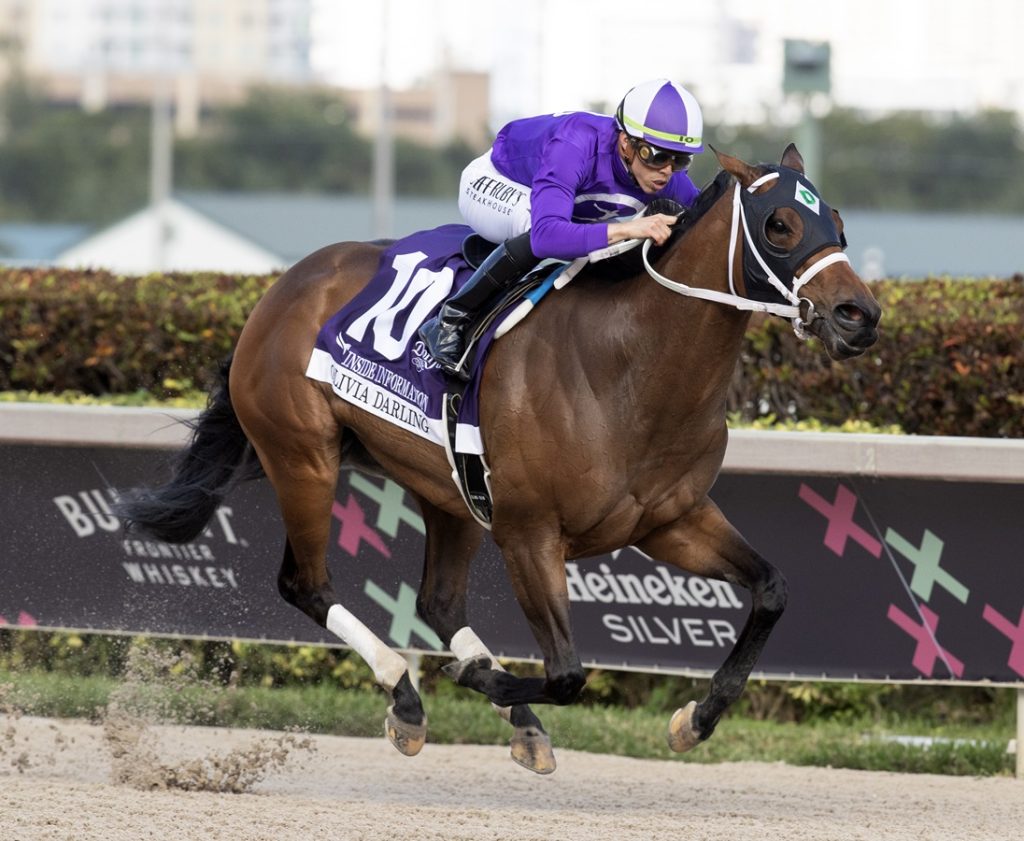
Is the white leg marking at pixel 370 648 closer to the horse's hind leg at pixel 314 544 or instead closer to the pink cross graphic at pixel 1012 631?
the horse's hind leg at pixel 314 544

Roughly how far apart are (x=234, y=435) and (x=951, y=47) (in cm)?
5771

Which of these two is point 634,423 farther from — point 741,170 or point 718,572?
point 741,170

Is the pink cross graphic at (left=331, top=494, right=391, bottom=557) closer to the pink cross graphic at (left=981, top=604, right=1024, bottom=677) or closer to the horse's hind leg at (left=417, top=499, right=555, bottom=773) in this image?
the horse's hind leg at (left=417, top=499, right=555, bottom=773)

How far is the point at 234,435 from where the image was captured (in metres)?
5.89

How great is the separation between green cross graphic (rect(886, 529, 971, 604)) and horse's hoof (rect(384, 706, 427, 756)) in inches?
74.0

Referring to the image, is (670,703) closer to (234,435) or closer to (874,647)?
(874,647)

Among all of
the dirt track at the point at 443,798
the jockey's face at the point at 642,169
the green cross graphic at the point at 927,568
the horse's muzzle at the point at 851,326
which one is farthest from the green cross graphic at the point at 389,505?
the horse's muzzle at the point at 851,326

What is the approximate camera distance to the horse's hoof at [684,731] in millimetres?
4895

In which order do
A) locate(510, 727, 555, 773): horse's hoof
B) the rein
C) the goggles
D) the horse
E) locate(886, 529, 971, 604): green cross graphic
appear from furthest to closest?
locate(886, 529, 971, 604): green cross graphic < locate(510, 727, 555, 773): horse's hoof < the goggles < the horse < the rein

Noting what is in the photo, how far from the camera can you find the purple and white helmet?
4523 mm

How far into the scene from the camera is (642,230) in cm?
451

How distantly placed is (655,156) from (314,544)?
1829 millimetres

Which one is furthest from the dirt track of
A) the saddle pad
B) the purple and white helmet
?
the purple and white helmet

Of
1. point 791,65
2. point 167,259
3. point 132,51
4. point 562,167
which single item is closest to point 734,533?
point 562,167
